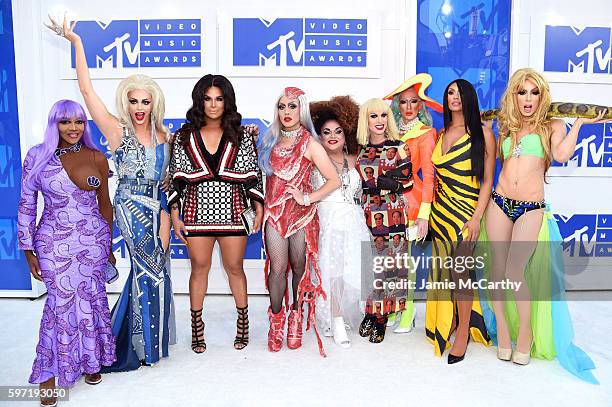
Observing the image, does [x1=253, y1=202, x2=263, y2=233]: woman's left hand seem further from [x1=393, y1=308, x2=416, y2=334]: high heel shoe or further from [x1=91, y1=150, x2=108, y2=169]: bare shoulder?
[x1=393, y1=308, x2=416, y2=334]: high heel shoe

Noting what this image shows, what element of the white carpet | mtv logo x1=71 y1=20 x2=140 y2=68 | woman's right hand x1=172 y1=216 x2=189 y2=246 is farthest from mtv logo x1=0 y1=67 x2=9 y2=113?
woman's right hand x1=172 y1=216 x2=189 y2=246

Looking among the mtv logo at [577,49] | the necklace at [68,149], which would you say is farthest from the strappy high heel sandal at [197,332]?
the mtv logo at [577,49]

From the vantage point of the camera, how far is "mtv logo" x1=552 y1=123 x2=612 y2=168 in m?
4.93

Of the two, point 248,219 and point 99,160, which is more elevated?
point 99,160

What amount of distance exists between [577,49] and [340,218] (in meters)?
3.03

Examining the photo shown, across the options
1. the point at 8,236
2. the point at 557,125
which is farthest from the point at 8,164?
the point at 557,125

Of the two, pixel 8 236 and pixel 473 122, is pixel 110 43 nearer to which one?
pixel 8 236

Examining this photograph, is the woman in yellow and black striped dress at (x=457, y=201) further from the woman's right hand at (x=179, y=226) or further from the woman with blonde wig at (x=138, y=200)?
the woman with blonde wig at (x=138, y=200)

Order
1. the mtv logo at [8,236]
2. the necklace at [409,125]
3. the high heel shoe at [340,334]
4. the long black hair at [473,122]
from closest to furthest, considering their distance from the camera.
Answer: the long black hair at [473,122] < the high heel shoe at [340,334] < the necklace at [409,125] < the mtv logo at [8,236]

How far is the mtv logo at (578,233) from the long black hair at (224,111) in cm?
343

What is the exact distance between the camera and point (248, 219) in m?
3.43

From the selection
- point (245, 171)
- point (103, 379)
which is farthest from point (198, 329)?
point (245, 171)

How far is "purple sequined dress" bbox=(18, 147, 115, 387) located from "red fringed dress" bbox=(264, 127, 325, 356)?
1.13 metres

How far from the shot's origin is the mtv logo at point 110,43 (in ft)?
15.5
